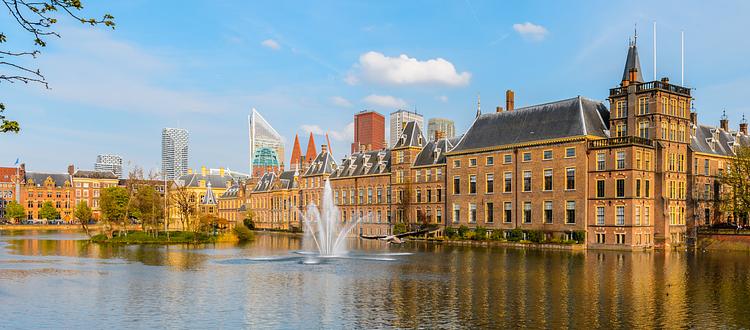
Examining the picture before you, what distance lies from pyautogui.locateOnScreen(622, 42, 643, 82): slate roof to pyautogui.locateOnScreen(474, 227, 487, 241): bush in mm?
23148

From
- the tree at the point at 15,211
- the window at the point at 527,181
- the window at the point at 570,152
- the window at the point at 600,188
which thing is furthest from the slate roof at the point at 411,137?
the tree at the point at 15,211

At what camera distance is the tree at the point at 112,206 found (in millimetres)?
81875

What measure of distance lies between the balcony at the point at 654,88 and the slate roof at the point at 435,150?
2603 centimetres

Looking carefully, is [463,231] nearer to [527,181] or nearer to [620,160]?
[527,181]

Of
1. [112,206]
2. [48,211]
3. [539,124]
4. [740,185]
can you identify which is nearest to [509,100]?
[539,124]

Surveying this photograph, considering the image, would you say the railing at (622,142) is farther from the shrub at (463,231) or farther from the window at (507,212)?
the shrub at (463,231)

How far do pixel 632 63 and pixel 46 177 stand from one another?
16287cm

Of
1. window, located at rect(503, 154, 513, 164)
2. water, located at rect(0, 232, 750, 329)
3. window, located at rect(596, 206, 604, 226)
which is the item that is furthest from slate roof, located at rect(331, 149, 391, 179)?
water, located at rect(0, 232, 750, 329)

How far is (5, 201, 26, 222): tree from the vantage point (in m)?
162

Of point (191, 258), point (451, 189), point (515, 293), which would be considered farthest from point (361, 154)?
point (515, 293)

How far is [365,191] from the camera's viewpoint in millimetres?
107188

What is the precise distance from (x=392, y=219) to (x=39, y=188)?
394 feet

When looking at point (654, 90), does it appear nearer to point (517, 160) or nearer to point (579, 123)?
point (579, 123)

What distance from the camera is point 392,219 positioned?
100188 mm
